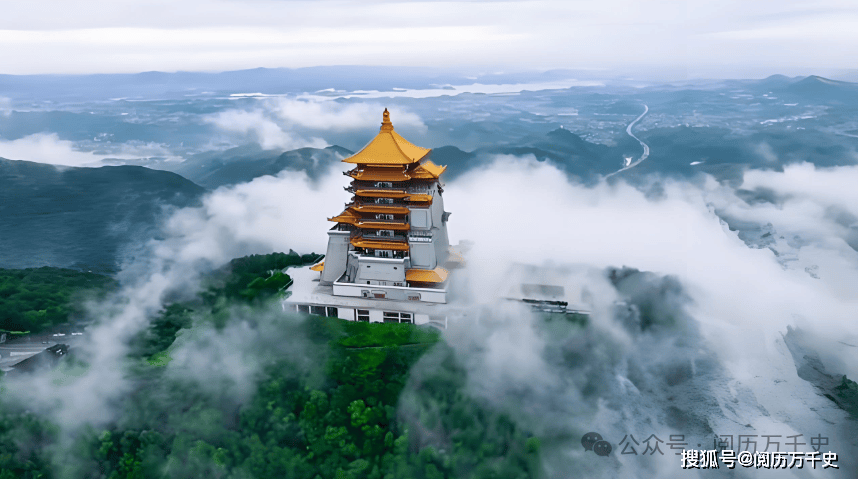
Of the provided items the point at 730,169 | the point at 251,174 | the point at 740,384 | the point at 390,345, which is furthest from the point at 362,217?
the point at 730,169

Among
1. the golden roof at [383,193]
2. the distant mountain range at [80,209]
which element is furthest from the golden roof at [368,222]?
the distant mountain range at [80,209]

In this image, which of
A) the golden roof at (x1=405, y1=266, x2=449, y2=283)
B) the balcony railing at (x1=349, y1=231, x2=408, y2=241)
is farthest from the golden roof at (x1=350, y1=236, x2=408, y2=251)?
the golden roof at (x1=405, y1=266, x2=449, y2=283)

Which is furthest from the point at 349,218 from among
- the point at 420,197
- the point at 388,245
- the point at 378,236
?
the point at 420,197

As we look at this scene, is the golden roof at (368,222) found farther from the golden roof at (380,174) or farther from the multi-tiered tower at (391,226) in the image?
the golden roof at (380,174)

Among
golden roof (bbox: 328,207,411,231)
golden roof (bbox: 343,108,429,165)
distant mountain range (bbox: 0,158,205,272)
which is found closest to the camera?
golden roof (bbox: 343,108,429,165)

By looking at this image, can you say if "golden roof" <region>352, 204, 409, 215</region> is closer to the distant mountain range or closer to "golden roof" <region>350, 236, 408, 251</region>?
"golden roof" <region>350, 236, 408, 251</region>

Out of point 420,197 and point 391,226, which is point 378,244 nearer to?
point 391,226

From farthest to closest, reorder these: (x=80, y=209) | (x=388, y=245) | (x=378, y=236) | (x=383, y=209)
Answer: (x=80, y=209) < (x=378, y=236) < (x=388, y=245) < (x=383, y=209)
